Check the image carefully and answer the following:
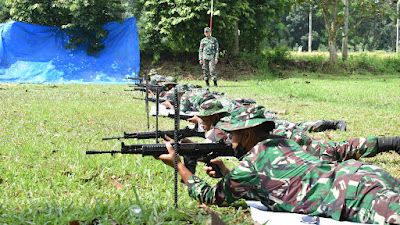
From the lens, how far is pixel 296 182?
2949 mm

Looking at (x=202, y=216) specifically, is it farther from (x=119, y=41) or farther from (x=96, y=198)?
(x=119, y=41)

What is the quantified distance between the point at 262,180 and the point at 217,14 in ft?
49.5

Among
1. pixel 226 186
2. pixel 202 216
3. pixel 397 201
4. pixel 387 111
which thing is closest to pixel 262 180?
pixel 226 186

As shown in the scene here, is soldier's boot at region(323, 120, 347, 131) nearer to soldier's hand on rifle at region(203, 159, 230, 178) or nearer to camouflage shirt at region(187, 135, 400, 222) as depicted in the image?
soldier's hand on rifle at region(203, 159, 230, 178)

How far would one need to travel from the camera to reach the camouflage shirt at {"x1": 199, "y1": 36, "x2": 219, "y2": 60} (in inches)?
595

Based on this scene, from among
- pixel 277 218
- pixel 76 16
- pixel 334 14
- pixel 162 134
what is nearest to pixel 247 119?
pixel 277 218

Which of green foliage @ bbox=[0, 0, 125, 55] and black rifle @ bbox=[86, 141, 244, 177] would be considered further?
green foliage @ bbox=[0, 0, 125, 55]

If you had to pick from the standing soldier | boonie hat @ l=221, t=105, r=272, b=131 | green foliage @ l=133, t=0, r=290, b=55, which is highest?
green foliage @ l=133, t=0, r=290, b=55

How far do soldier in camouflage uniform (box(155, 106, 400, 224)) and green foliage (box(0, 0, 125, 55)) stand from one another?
55.4 feet

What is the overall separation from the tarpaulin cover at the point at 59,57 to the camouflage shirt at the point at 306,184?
15.2 m

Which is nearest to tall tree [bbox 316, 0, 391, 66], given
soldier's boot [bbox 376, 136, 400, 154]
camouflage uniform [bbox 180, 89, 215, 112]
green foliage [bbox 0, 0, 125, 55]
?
green foliage [bbox 0, 0, 125, 55]

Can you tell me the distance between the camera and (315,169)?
9.63 feet

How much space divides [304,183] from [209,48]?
12.6 meters

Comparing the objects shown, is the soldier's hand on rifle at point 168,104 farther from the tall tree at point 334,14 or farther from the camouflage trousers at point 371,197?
the tall tree at point 334,14
